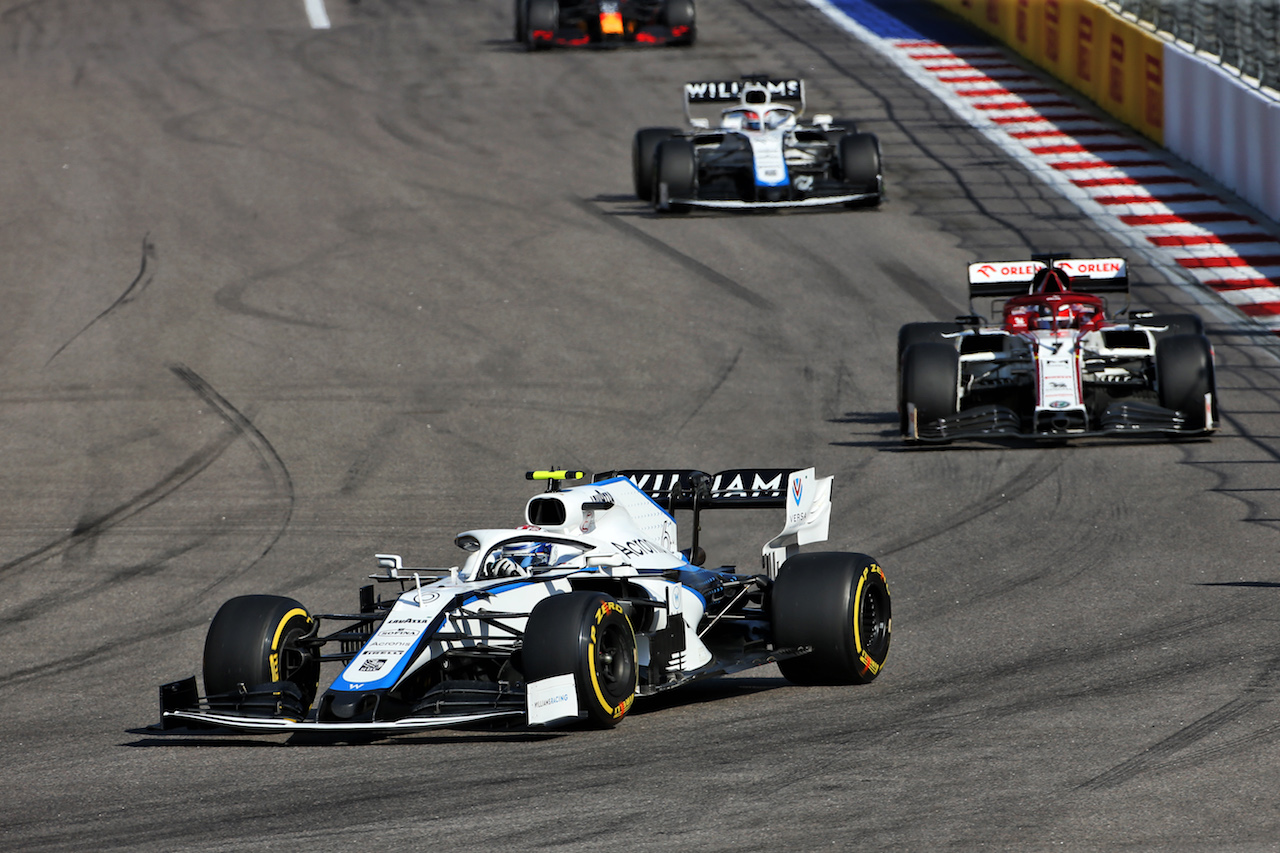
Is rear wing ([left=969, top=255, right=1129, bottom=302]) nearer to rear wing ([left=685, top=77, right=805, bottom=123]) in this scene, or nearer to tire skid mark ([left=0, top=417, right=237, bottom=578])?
tire skid mark ([left=0, top=417, right=237, bottom=578])

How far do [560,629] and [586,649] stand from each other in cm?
16

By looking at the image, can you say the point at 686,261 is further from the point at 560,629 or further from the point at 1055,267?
the point at 560,629

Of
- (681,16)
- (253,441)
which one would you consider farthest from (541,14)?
(253,441)

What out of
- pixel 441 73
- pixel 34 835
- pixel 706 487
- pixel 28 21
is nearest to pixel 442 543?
pixel 706 487

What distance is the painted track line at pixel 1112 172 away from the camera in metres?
24.3

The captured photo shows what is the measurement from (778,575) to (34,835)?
4547 mm

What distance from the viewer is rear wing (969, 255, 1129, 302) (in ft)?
60.3

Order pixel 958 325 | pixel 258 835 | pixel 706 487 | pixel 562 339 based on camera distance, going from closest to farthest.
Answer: pixel 258 835, pixel 706 487, pixel 958 325, pixel 562 339

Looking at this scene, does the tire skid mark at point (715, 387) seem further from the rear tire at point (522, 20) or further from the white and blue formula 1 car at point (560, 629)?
the rear tire at point (522, 20)

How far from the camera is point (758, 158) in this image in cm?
2633

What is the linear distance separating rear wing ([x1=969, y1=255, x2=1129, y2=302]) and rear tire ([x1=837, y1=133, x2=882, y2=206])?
308 inches

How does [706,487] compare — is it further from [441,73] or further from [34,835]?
[441,73]

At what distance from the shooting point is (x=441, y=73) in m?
35.5

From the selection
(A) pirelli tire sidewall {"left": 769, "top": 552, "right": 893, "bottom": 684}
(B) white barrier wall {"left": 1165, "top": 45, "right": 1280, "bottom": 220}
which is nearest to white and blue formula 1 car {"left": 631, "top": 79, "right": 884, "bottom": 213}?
(B) white barrier wall {"left": 1165, "top": 45, "right": 1280, "bottom": 220}
